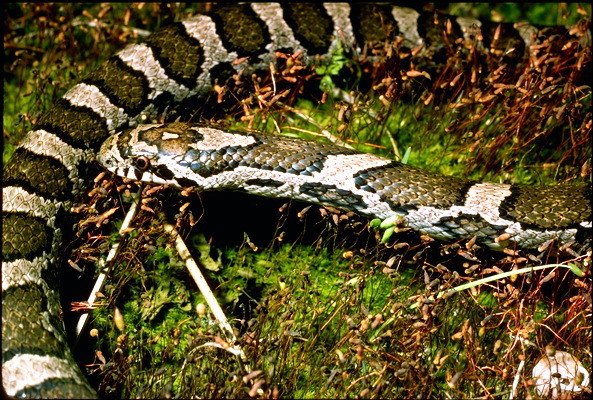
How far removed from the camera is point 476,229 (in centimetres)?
538

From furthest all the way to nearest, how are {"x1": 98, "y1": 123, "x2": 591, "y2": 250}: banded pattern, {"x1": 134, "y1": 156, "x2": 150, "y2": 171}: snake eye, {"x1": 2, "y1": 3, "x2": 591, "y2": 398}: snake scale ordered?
1. {"x1": 134, "y1": 156, "x2": 150, "y2": 171}: snake eye
2. {"x1": 98, "y1": 123, "x2": 591, "y2": 250}: banded pattern
3. {"x1": 2, "y1": 3, "x2": 591, "y2": 398}: snake scale

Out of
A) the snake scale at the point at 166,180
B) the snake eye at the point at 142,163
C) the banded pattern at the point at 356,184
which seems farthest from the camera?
the snake eye at the point at 142,163

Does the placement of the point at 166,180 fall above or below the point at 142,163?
below

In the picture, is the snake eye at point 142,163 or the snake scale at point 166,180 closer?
the snake scale at point 166,180

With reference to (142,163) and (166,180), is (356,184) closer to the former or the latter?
(166,180)

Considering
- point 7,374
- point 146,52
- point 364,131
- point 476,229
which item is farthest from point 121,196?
point 476,229

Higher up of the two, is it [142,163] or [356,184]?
[142,163]

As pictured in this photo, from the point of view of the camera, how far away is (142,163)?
217 inches

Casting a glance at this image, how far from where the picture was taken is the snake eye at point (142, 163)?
5.52m

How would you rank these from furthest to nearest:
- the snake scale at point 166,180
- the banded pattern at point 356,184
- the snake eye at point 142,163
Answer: the snake eye at point 142,163, the banded pattern at point 356,184, the snake scale at point 166,180

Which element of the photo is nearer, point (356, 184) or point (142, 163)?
point (356, 184)

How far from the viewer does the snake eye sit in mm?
5516

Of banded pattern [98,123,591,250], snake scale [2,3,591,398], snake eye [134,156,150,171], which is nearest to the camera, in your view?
snake scale [2,3,591,398]

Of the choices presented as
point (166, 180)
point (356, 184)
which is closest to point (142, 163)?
point (166, 180)
